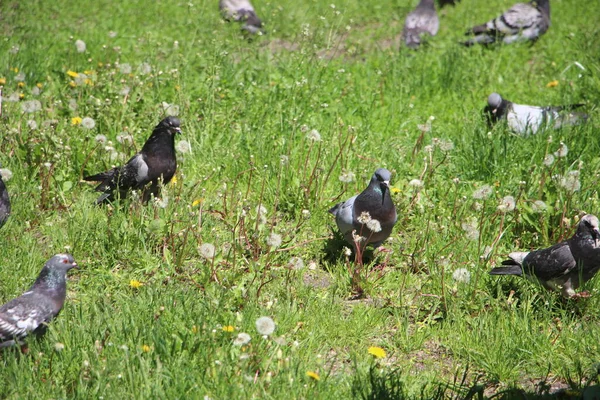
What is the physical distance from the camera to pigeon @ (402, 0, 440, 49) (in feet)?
26.8

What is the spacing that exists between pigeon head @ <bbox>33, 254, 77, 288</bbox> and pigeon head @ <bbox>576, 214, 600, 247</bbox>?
271 cm

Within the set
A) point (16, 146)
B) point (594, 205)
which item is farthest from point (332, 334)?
point (16, 146)

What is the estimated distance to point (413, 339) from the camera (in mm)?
3619

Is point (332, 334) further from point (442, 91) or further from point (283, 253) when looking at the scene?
point (442, 91)

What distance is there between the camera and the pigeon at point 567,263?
375 cm

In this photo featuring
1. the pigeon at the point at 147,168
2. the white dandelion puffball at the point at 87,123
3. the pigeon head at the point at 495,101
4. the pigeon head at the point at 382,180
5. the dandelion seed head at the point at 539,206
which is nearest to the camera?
the pigeon head at the point at 382,180

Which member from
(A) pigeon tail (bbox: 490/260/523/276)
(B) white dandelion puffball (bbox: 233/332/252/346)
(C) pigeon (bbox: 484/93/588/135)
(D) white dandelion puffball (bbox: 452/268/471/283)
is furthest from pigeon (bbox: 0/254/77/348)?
(C) pigeon (bbox: 484/93/588/135)

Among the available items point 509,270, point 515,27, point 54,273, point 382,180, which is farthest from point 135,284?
Answer: point 515,27

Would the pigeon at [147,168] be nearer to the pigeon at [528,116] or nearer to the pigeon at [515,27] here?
the pigeon at [528,116]

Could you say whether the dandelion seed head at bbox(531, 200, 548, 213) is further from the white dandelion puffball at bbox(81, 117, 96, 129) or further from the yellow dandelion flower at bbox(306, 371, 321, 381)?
the white dandelion puffball at bbox(81, 117, 96, 129)

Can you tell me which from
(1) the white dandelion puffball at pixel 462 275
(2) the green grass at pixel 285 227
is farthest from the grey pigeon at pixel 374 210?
(1) the white dandelion puffball at pixel 462 275

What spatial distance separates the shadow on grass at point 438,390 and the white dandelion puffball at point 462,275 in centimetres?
62

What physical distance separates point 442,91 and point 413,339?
146 inches

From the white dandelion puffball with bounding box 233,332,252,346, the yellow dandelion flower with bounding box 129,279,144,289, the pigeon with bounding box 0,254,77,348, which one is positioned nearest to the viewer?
the white dandelion puffball with bounding box 233,332,252,346
